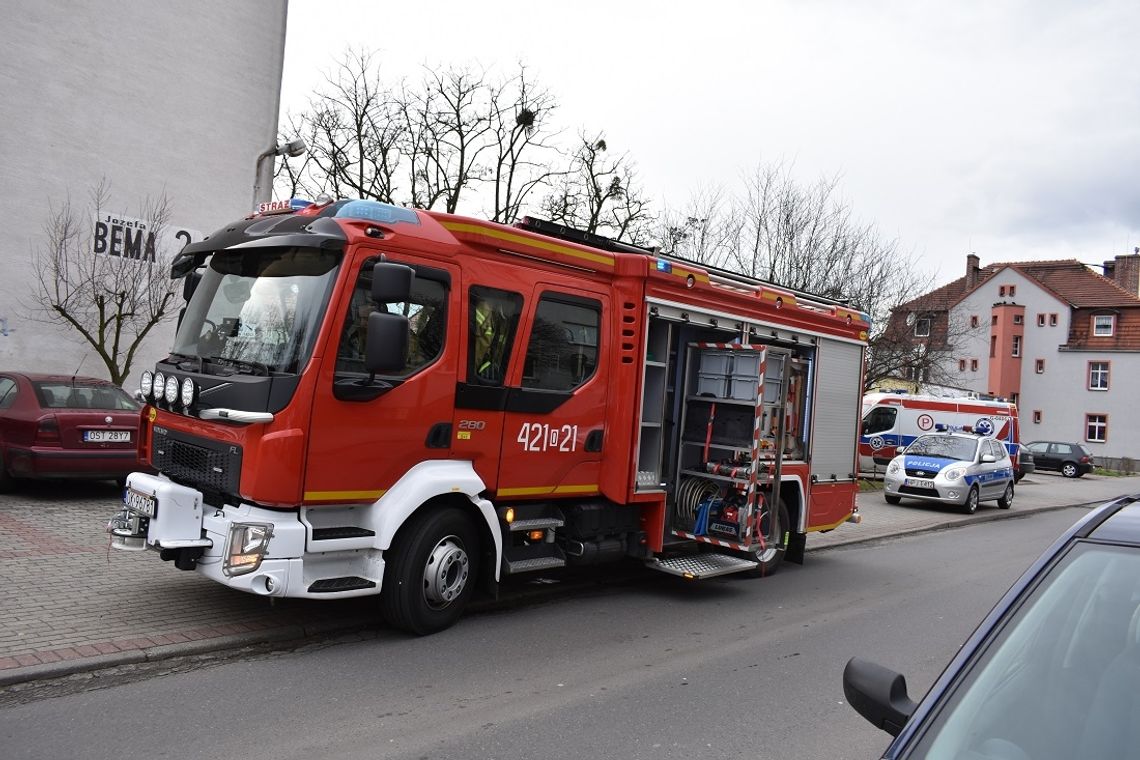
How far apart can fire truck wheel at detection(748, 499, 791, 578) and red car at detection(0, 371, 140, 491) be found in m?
7.37

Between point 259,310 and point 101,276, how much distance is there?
11.1 metres

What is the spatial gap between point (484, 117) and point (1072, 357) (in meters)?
44.2

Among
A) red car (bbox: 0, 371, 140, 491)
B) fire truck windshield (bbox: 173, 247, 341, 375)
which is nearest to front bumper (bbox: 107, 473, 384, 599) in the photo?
fire truck windshield (bbox: 173, 247, 341, 375)

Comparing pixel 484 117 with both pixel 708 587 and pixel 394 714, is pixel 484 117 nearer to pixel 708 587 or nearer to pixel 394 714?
pixel 708 587

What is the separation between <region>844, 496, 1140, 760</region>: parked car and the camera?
2.16 metres

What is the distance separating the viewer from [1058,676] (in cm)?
231

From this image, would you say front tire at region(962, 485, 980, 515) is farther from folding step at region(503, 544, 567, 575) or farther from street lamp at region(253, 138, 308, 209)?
street lamp at region(253, 138, 308, 209)

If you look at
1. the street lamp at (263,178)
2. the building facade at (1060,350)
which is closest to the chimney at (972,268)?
the building facade at (1060,350)

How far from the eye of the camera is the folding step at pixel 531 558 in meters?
6.83

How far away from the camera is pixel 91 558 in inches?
302

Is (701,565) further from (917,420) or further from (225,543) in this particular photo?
(917,420)

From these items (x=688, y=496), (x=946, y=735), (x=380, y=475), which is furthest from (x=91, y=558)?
(x=946, y=735)

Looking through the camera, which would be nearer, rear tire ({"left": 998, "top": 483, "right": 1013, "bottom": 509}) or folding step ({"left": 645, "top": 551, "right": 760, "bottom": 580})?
folding step ({"left": 645, "top": 551, "right": 760, "bottom": 580})

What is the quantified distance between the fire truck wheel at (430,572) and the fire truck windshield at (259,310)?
58.4 inches
